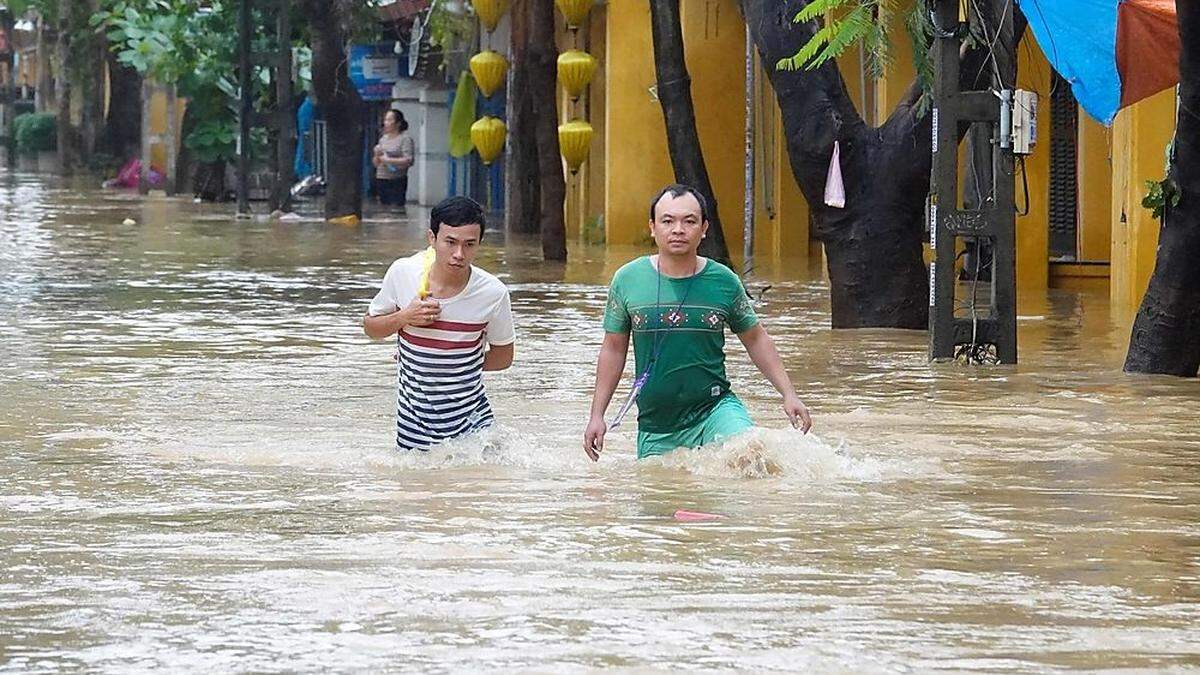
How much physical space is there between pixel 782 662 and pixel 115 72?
5623cm

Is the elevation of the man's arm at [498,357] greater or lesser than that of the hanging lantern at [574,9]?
lesser

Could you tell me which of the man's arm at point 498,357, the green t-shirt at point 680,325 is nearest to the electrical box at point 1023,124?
the green t-shirt at point 680,325

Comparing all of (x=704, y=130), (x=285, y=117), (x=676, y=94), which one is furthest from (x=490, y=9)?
(x=285, y=117)

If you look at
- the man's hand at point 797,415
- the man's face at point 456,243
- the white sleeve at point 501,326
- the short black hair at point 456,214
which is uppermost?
the short black hair at point 456,214

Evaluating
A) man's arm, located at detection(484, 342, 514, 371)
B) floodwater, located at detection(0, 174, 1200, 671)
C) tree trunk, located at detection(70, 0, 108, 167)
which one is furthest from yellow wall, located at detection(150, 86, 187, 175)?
man's arm, located at detection(484, 342, 514, 371)

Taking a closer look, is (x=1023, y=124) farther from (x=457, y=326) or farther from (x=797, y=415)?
(x=457, y=326)

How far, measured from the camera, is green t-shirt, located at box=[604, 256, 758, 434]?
29.2 feet

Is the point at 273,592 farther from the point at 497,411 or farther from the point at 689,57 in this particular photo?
the point at 689,57

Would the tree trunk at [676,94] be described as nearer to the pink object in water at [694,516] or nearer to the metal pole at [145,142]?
the pink object in water at [694,516]

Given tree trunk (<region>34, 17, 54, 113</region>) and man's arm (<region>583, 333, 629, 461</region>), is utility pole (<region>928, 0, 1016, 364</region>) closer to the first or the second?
man's arm (<region>583, 333, 629, 461</region>)

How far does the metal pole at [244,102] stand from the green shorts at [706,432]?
3025 centimetres

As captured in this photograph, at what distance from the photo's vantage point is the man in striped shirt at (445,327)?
351 inches

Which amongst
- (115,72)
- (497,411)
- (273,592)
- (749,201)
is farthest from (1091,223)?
(115,72)

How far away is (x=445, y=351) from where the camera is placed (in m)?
9.15
